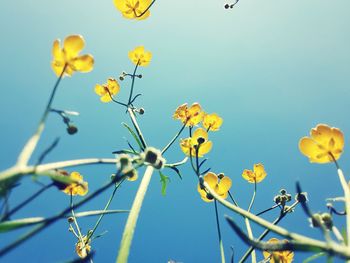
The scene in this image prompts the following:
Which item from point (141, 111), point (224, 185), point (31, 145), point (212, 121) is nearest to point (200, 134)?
point (224, 185)

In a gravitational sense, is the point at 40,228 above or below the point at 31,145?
below

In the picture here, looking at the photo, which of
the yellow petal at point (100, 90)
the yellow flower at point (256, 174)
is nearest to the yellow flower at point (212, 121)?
the yellow flower at point (256, 174)

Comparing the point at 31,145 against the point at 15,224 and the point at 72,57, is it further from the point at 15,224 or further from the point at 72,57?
the point at 72,57

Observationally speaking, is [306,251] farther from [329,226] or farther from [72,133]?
[72,133]

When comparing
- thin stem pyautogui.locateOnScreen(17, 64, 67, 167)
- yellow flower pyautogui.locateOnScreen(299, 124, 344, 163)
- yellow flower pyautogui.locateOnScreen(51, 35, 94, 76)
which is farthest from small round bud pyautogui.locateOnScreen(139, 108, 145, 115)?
thin stem pyautogui.locateOnScreen(17, 64, 67, 167)

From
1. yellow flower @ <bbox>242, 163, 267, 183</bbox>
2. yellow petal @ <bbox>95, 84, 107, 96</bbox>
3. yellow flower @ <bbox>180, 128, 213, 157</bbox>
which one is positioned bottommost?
yellow flower @ <bbox>242, 163, 267, 183</bbox>

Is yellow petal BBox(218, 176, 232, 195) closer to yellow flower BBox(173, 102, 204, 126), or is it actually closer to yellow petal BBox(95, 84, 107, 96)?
yellow flower BBox(173, 102, 204, 126)

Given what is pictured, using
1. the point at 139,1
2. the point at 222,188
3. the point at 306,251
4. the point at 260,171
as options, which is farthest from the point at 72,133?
the point at 260,171
